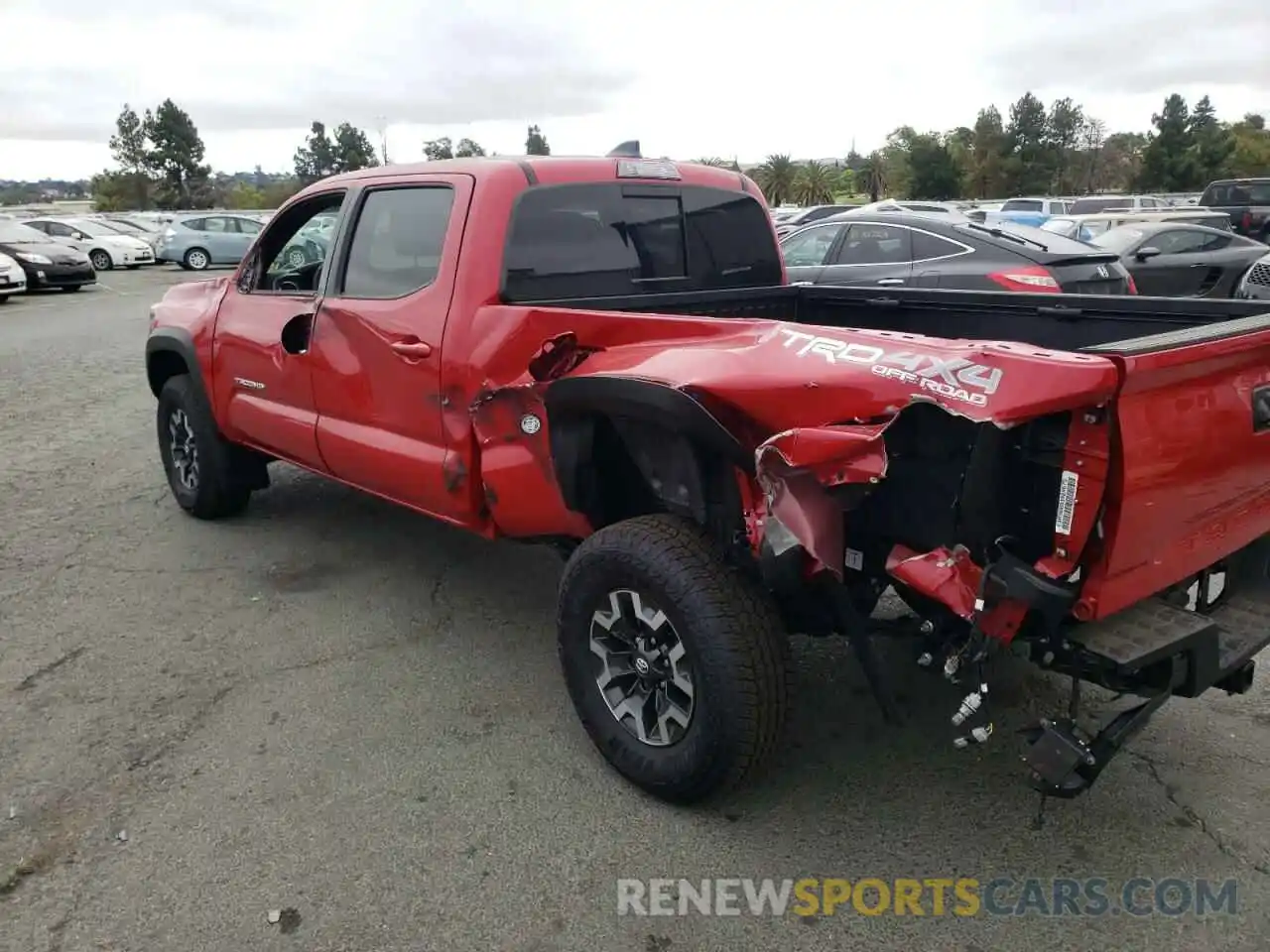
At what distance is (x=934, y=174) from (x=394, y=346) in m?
59.8

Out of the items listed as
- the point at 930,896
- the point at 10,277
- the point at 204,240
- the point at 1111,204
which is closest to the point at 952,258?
the point at 930,896

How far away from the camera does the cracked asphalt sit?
2.64 meters

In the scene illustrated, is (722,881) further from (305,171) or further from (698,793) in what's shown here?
(305,171)

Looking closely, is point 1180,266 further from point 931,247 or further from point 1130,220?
point 931,247

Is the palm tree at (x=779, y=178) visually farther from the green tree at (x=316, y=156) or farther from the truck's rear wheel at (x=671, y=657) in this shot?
the truck's rear wheel at (x=671, y=657)

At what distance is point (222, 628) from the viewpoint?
14.7 feet

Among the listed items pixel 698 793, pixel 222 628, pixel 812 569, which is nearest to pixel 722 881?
pixel 698 793

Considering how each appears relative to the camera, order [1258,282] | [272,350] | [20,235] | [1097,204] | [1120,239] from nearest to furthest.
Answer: [272,350]
[1258,282]
[1120,239]
[20,235]
[1097,204]

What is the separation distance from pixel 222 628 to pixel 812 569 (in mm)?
2965

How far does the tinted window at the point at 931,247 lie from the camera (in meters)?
8.57

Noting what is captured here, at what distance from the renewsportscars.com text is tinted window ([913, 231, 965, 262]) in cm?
663

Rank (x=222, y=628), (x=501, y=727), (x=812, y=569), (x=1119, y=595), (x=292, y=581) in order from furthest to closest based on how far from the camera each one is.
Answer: (x=292, y=581) → (x=222, y=628) → (x=501, y=727) → (x=812, y=569) → (x=1119, y=595)

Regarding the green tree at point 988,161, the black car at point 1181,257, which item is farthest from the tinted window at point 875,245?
the green tree at point 988,161

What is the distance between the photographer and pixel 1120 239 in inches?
526
